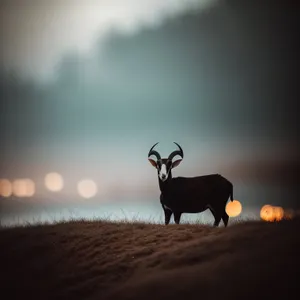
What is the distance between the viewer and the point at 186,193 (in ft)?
51.8

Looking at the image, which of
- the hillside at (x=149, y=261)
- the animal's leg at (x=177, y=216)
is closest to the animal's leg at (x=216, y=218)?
the animal's leg at (x=177, y=216)

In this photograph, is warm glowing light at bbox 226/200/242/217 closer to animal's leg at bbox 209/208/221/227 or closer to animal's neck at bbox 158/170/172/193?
animal's leg at bbox 209/208/221/227

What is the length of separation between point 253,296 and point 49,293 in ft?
17.7

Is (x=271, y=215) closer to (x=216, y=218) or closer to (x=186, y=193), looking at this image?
(x=216, y=218)


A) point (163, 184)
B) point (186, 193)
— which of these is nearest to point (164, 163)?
point (163, 184)

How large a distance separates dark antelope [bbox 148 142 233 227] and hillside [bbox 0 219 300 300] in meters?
2.27

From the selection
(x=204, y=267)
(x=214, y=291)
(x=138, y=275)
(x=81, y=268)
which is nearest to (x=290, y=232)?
(x=204, y=267)

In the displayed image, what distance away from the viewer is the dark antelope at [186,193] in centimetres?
1559

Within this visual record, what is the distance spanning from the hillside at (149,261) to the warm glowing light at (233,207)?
10.3 ft

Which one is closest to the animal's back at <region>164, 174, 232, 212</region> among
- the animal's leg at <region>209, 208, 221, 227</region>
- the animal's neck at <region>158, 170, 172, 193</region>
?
the animal's neck at <region>158, 170, 172, 193</region>

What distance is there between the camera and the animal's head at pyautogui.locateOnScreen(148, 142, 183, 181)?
1537 centimetres

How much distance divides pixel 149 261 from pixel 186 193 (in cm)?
612

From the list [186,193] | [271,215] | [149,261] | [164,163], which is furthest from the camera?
[186,193]

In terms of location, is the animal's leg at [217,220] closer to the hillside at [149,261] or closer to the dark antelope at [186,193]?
the dark antelope at [186,193]
